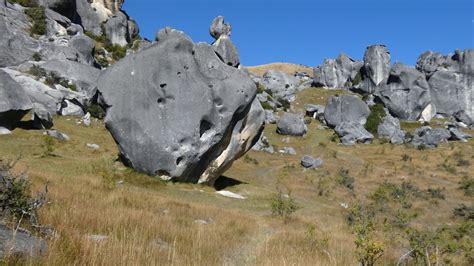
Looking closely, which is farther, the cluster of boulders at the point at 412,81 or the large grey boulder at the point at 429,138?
the cluster of boulders at the point at 412,81

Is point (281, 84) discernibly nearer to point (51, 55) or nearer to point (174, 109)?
point (51, 55)

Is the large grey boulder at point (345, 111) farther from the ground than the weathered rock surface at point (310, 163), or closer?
farther from the ground

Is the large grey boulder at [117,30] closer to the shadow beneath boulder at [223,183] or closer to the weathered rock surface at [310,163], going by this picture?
the weathered rock surface at [310,163]

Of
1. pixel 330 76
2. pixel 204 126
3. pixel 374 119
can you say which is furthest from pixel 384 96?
pixel 204 126

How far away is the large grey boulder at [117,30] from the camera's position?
266 feet

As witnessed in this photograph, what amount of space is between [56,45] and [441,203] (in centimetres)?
5132

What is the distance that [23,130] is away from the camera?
3147 cm

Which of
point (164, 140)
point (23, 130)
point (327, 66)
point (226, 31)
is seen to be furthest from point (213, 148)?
point (327, 66)

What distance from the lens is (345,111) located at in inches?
2992

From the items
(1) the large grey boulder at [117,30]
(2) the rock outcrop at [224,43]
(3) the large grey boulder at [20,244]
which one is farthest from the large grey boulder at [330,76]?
(3) the large grey boulder at [20,244]

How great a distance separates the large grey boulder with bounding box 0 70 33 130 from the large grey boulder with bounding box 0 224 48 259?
27911 millimetres

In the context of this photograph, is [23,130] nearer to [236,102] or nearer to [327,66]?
[236,102]

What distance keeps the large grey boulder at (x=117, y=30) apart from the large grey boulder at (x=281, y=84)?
33328 millimetres

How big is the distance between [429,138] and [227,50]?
37.8 m
